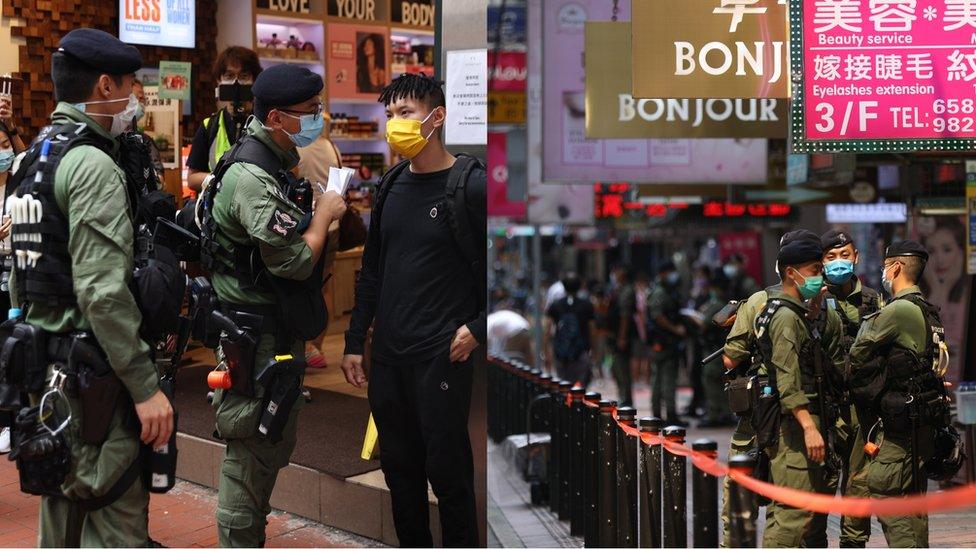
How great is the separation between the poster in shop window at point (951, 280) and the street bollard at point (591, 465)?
3.28m

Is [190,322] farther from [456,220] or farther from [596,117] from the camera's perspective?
[596,117]

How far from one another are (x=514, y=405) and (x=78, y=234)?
25.9 feet

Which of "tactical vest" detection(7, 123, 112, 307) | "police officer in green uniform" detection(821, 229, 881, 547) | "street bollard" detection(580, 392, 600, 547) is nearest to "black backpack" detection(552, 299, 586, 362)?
"street bollard" detection(580, 392, 600, 547)

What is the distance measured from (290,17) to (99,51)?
2.70 metres

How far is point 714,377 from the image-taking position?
14.5 m

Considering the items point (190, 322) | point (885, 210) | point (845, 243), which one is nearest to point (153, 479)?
point (190, 322)

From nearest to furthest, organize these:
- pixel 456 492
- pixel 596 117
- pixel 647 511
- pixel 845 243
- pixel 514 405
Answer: pixel 456 492 → pixel 647 511 → pixel 845 243 → pixel 596 117 → pixel 514 405

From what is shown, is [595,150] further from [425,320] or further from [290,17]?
[425,320]

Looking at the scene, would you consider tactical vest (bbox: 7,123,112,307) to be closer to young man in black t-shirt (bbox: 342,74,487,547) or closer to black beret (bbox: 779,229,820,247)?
young man in black t-shirt (bbox: 342,74,487,547)

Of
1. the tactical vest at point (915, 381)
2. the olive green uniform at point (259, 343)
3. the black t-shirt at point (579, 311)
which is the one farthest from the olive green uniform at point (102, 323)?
the black t-shirt at point (579, 311)

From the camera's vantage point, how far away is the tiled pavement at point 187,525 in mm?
6109

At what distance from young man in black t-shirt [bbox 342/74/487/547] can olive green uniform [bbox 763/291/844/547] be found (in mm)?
1716

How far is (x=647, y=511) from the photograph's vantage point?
229 inches

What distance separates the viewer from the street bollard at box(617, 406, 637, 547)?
6.12m
